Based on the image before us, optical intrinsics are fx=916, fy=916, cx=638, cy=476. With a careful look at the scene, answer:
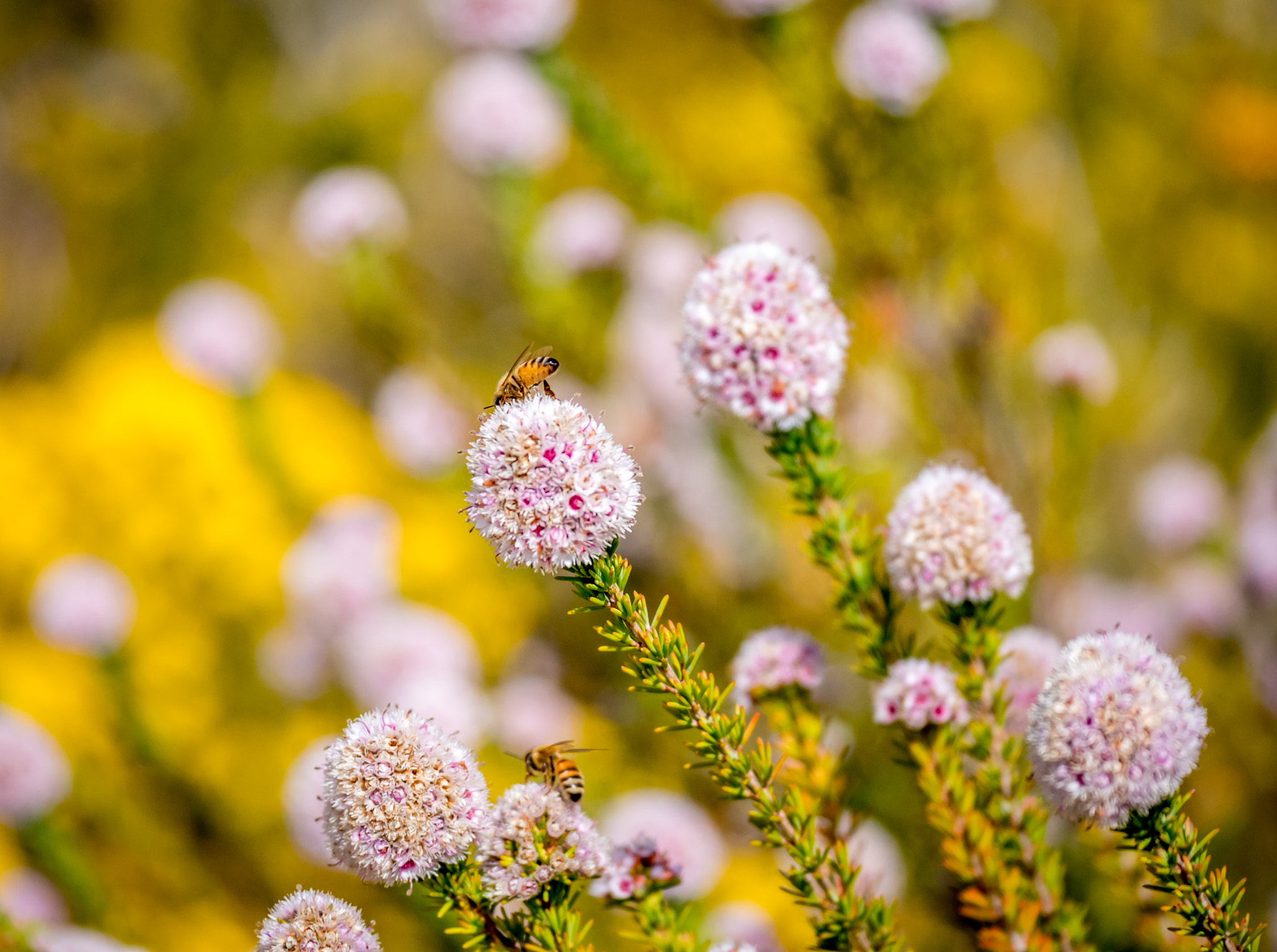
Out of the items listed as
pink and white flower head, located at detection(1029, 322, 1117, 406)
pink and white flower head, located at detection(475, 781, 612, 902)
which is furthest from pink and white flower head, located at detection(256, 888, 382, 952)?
pink and white flower head, located at detection(1029, 322, 1117, 406)

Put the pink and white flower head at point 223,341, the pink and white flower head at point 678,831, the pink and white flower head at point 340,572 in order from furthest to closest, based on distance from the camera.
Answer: the pink and white flower head at point 223,341 < the pink and white flower head at point 340,572 < the pink and white flower head at point 678,831

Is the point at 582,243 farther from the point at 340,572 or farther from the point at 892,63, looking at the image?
the point at 340,572

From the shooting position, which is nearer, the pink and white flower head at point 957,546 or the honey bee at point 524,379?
the pink and white flower head at point 957,546

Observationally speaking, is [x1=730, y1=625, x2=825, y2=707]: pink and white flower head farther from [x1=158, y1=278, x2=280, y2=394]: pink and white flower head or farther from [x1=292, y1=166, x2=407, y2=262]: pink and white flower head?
[x1=158, y1=278, x2=280, y2=394]: pink and white flower head

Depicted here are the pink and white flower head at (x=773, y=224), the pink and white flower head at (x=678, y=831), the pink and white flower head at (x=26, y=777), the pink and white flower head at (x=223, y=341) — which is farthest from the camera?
the pink and white flower head at (x=223, y=341)

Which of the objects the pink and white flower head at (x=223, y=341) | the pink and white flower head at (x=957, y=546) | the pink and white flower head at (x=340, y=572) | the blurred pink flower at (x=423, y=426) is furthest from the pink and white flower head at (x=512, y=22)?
the pink and white flower head at (x=957, y=546)

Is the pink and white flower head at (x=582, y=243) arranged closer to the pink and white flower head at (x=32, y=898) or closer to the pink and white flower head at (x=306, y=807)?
the pink and white flower head at (x=306, y=807)

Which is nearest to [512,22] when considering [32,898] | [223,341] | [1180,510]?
[223,341]

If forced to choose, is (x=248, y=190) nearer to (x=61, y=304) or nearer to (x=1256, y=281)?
(x=61, y=304)
